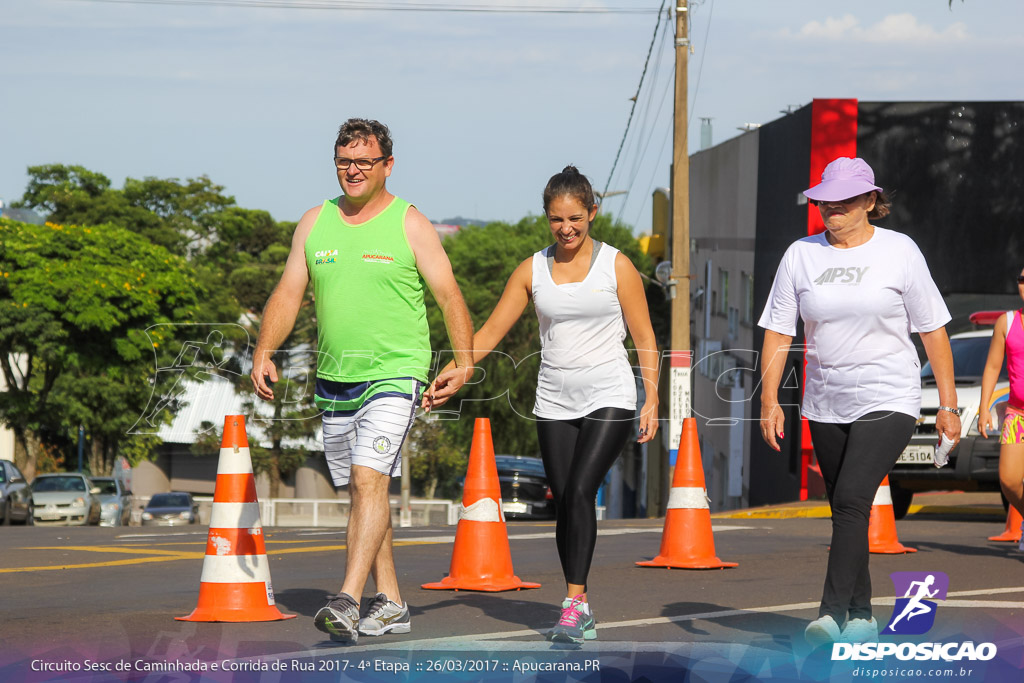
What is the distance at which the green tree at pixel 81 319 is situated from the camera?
36.5m

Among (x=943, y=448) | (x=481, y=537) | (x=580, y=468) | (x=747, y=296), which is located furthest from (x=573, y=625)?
(x=747, y=296)

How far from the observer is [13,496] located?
24.9 meters

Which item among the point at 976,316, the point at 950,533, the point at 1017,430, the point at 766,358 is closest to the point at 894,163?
the point at 976,316

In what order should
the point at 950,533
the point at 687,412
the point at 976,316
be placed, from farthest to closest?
the point at 687,412, the point at 976,316, the point at 950,533

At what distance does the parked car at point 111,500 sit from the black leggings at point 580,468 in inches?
1193

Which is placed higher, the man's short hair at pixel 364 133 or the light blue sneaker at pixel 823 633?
the man's short hair at pixel 364 133

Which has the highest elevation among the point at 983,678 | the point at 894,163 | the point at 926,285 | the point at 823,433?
the point at 894,163

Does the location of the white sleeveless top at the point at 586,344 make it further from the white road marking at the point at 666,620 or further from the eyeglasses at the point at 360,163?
the white road marking at the point at 666,620

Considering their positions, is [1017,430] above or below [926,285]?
below

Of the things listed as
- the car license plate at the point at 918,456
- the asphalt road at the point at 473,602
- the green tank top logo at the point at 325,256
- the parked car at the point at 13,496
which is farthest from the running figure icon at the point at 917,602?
the parked car at the point at 13,496

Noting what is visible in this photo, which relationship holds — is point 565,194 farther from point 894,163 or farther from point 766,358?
point 894,163

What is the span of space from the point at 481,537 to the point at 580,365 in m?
2.72

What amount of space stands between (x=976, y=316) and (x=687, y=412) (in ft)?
21.4

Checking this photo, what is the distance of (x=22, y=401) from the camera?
123 feet
